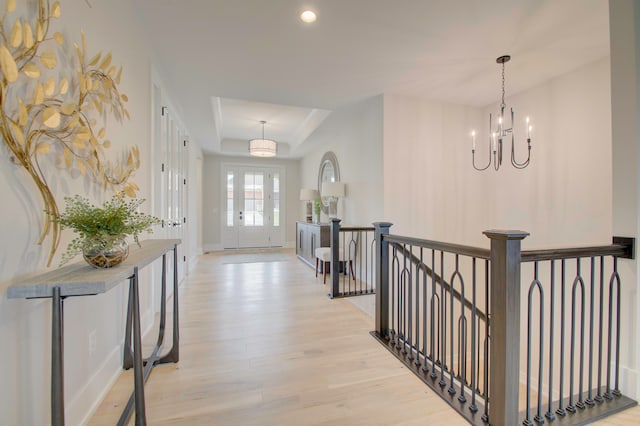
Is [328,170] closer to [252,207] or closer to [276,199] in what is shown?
[276,199]

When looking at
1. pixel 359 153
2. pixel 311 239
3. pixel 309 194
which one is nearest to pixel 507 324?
pixel 359 153

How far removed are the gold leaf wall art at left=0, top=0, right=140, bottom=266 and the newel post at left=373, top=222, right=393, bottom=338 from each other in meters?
2.10

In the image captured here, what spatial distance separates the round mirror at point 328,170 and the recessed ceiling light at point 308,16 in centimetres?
313

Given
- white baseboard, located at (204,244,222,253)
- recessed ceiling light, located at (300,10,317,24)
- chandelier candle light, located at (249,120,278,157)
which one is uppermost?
recessed ceiling light, located at (300,10,317,24)

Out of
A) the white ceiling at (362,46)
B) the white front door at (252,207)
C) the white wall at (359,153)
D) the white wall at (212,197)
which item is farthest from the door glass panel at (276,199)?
the white ceiling at (362,46)

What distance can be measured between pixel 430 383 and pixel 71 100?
102 inches

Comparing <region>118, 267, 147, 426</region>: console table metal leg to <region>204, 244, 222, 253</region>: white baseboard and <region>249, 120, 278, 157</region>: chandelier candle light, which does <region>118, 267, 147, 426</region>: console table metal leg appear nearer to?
<region>249, 120, 278, 157</region>: chandelier candle light

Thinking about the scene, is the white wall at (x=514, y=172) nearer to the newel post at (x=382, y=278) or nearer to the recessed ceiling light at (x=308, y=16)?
the newel post at (x=382, y=278)

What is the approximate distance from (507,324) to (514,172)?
326 centimetres

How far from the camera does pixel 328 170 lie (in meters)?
5.88

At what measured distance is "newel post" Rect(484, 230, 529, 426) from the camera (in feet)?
4.44

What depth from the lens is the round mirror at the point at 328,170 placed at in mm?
5355

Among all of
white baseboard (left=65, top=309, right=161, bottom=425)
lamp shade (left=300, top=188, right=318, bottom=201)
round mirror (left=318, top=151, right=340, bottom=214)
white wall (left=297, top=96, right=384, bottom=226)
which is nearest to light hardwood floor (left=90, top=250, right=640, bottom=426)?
white baseboard (left=65, top=309, right=161, bottom=425)

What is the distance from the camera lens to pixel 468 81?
3377 millimetres
